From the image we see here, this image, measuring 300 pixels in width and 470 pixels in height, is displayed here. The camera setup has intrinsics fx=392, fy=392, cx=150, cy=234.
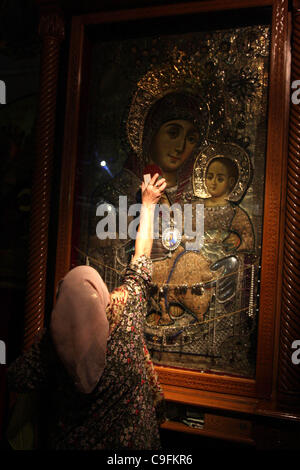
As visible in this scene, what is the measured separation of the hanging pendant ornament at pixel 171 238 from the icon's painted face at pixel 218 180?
280 mm

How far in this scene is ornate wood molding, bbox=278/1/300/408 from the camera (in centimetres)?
172

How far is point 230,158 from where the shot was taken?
79.8 inches

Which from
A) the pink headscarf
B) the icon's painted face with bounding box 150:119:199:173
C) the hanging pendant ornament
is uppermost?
the icon's painted face with bounding box 150:119:199:173

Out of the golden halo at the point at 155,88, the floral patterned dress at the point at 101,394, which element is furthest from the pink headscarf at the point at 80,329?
the golden halo at the point at 155,88

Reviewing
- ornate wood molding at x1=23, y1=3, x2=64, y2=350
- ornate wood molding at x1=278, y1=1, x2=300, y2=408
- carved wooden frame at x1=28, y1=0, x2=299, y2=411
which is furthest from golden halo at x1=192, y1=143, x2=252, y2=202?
ornate wood molding at x1=23, y1=3, x2=64, y2=350

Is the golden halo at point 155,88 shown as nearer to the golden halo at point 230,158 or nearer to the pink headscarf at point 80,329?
the golden halo at point 230,158

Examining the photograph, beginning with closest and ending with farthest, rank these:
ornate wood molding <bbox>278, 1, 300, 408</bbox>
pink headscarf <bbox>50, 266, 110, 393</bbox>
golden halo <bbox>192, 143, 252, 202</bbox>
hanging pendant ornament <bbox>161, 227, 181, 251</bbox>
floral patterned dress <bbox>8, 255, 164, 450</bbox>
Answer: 1. pink headscarf <bbox>50, 266, 110, 393</bbox>
2. floral patterned dress <bbox>8, 255, 164, 450</bbox>
3. ornate wood molding <bbox>278, 1, 300, 408</bbox>
4. golden halo <bbox>192, 143, 252, 202</bbox>
5. hanging pendant ornament <bbox>161, 227, 181, 251</bbox>

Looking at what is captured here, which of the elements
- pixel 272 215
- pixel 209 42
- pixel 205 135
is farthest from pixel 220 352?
pixel 209 42

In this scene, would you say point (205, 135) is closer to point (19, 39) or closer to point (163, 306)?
point (163, 306)

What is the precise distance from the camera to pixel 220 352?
196 cm

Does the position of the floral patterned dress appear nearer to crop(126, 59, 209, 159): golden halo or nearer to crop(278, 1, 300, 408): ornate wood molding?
crop(278, 1, 300, 408): ornate wood molding

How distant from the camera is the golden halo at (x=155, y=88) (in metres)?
2.11

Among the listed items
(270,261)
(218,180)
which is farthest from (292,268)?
(218,180)

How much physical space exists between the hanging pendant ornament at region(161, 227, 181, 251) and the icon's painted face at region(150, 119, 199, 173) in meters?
0.33
